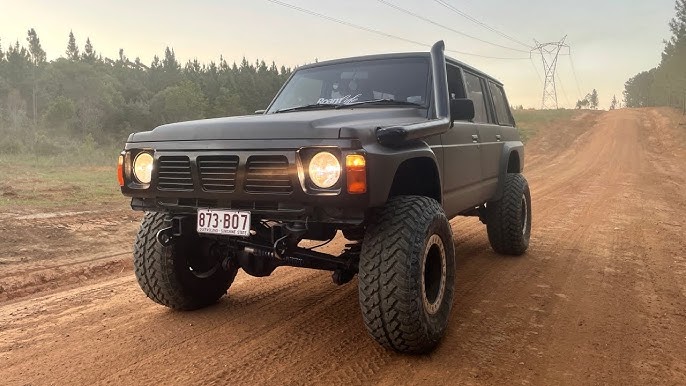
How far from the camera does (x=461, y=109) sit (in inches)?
150

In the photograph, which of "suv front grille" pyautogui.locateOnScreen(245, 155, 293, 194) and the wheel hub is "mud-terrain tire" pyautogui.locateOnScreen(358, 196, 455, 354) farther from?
"suv front grille" pyautogui.locateOnScreen(245, 155, 293, 194)

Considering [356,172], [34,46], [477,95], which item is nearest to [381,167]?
[356,172]

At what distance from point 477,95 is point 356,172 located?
114 inches

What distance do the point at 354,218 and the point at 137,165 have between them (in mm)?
1584

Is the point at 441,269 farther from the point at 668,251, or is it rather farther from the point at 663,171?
the point at 663,171

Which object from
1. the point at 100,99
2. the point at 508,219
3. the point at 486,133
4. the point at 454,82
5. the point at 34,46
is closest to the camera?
the point at 454,82

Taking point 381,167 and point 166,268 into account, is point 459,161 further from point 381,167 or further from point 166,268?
point 166,268

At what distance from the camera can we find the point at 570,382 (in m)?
2.83

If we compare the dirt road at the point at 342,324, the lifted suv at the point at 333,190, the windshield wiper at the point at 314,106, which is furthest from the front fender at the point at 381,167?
the windshield wiper at the point at 314,106

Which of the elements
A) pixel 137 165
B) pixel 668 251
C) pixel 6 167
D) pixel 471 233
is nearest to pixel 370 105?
pixel 137 165

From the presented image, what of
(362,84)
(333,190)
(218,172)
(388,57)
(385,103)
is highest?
(388,57)

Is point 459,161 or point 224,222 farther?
point 459,161

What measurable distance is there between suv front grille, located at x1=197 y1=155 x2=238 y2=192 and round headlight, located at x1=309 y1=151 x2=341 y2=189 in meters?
0.51

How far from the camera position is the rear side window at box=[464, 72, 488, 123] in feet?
16.3
